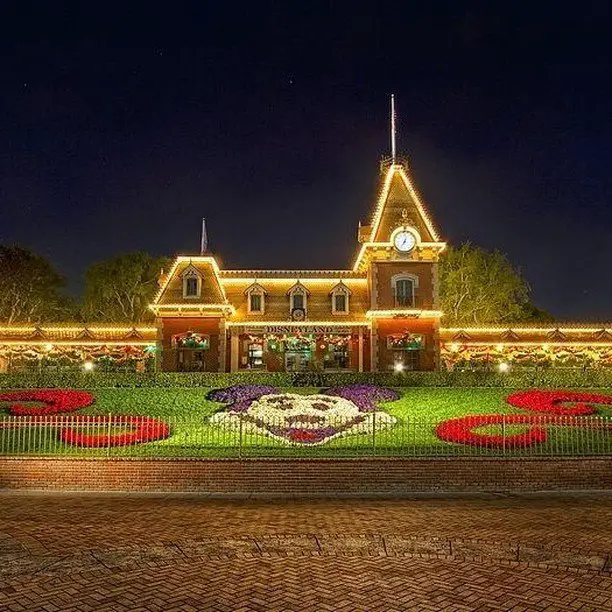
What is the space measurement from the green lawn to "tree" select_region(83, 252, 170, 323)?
33499 millimetres

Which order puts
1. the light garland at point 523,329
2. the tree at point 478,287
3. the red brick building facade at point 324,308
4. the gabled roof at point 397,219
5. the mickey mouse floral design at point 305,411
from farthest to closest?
the tree at point 478,287 → the gabled roof at point 397,219 → the red brick building facade at point 324,308 → the light garland at point 523,329 → the mickey mouse floral design at point 305,411

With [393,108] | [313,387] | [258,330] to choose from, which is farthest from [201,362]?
[393,108]

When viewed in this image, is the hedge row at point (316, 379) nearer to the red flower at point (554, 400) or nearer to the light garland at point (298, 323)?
the red flower at point (554, 400)

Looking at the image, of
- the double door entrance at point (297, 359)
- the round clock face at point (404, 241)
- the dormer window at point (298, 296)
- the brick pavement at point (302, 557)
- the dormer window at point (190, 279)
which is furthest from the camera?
the dormer window at point (298, 296)

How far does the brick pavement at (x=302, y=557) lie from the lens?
790 cm

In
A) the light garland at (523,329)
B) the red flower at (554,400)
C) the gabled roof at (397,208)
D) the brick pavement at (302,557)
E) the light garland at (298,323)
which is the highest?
the gabled roof at (397,208)

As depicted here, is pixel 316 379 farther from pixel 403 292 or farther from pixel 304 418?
pixel 403 292

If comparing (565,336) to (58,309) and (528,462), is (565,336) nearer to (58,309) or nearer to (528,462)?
(528,462)

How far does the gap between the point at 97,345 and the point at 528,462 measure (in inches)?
1113

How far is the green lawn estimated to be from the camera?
59.0ft

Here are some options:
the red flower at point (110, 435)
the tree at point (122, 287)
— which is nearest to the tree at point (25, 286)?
the tree at point (122, 287)

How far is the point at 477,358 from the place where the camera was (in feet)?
126

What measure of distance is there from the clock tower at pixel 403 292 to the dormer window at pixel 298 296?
4.44 metres

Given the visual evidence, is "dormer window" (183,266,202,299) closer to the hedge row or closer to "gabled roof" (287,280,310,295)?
"gabled roof" (287,280,310,295)
